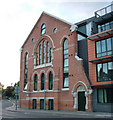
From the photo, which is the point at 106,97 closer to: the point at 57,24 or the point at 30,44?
the point at 57,24

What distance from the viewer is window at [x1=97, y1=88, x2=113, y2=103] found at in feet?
70.3

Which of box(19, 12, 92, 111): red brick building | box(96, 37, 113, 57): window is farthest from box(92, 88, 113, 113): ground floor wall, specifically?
box(96, 37, 113, 57): window

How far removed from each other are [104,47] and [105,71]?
3.09 m

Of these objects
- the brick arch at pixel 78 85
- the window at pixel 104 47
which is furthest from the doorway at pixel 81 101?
the window at pixel 104 47

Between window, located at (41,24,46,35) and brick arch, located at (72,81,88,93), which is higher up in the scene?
window, located at (41,24,46,35)

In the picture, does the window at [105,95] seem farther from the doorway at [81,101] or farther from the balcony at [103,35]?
the balcony at [103,35]

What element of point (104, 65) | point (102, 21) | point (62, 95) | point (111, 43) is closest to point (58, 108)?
point (62, 95)

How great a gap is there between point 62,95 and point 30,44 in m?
14.9

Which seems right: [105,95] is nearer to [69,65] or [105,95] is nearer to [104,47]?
[104,47]

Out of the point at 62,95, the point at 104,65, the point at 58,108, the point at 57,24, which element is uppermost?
the point at 57,24

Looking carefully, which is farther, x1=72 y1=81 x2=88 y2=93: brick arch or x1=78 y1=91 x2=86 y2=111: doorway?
x1=78 y1=91 x2=86 y2=111: doorway

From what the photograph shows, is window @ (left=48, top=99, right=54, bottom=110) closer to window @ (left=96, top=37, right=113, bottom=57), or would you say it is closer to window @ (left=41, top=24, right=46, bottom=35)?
window @ (left=96, top=37, right=113, bottom=57)

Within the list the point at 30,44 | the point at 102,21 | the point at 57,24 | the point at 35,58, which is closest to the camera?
the point at 102,21

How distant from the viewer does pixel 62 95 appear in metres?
26.9
